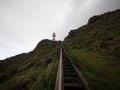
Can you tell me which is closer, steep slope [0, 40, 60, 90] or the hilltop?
the hilltop

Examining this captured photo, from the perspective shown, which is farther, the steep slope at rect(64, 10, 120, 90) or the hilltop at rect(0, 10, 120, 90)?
the hilltop at rect(0, 10, 120, 90)

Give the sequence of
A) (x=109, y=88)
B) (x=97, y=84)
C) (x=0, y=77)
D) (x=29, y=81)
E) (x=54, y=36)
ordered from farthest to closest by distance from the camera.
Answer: (x=54, y=36), (x=0, y=77), (x=29, y=81), (x=97, y=84), (x=109, y=88)

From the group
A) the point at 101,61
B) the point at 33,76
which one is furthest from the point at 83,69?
the point at 33,76

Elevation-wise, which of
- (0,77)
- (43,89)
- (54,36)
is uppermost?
(54,36)

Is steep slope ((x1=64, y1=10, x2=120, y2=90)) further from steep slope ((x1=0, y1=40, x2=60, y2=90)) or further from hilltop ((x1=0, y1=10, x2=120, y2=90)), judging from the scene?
steep slope ((x1=0, y1=40, x2=60, y2=90))

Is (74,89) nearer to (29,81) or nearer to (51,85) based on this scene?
(51,85)

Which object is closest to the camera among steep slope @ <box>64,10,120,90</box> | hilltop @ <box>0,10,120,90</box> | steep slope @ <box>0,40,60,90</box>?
steep slope @ <box>64,10,120,90</box>

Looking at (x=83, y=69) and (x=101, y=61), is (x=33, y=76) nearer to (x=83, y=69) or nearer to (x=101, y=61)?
(x=83, y=69)

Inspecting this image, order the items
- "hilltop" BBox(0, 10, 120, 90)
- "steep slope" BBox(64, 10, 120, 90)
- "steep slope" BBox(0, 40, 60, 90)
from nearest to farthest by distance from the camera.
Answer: "steep slope" BBox(64, 10, 120, 90) < "hilltop" BBox(0, 10, 120, 90) < "steep slope" BBox(0, 40, 60, 90)

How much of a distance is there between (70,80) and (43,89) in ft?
4.57

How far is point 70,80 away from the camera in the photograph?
18.8 feet

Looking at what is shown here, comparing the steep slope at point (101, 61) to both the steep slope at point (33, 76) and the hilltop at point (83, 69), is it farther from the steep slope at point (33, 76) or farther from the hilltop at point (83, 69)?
the steep slope at point (33, 76)

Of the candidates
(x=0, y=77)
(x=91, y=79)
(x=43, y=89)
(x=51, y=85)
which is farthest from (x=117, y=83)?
(x=0, y=77)

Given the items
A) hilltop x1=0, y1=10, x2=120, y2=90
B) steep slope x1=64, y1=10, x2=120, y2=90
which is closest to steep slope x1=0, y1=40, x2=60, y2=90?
hilltop x1=0, y1=10, x2=120, y2=90
